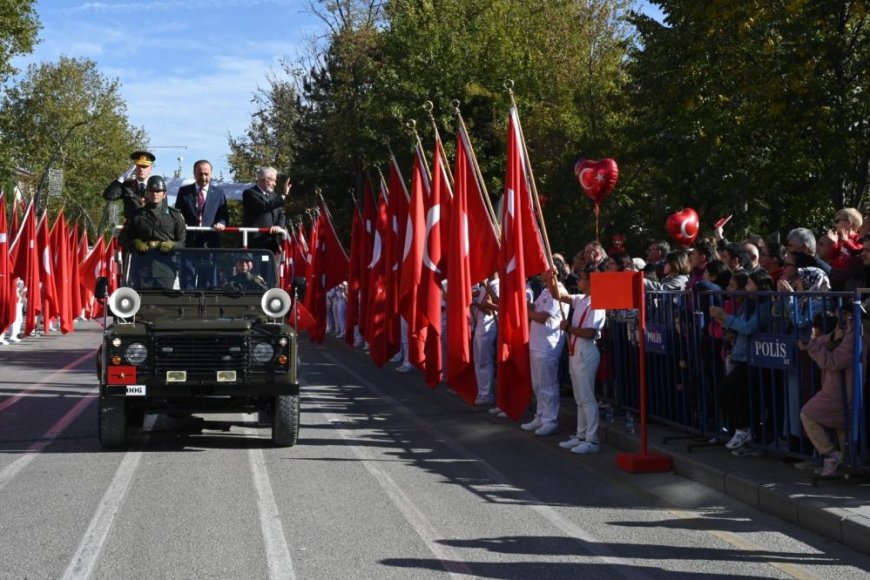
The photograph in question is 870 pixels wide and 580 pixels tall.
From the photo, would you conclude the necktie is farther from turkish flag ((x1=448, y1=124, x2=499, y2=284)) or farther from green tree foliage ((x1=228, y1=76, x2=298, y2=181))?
green tree foliage ((x1=228, y1=76, x2=298, y2=181))

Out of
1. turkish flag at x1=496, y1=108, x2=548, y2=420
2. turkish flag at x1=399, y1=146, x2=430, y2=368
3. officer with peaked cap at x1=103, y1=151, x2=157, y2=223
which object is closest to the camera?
officer with peaked cap at x1=103, y1=151, x2=157, y2=223

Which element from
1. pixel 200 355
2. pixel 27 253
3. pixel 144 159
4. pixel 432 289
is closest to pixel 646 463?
pixel 200 355

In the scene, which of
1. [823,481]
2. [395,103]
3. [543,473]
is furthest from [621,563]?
[395,103]

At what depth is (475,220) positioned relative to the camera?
48.0 feet

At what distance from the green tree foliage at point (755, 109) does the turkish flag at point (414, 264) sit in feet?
19.3

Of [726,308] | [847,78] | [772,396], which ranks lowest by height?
[772,396]

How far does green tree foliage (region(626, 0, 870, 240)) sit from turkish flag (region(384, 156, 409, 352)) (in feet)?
19.2

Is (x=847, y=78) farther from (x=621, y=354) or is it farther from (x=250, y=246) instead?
(x=250, y=246)

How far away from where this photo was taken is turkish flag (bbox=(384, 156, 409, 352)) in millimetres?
18953

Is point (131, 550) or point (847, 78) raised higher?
point (847, 78)

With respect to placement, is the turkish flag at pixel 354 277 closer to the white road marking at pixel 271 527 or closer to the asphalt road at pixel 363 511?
the asphalt road at pixel 363 511

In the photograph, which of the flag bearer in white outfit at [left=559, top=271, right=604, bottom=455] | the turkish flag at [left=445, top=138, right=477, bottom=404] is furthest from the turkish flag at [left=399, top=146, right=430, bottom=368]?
the flag bearer in white outfit at [left=559, top=271, right=604, bottom=455]

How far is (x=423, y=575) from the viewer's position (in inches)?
257

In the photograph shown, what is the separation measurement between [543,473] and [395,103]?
25.6m
